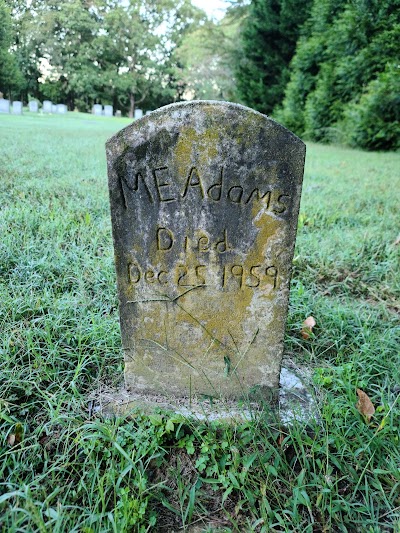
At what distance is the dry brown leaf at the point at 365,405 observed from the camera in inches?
68.4

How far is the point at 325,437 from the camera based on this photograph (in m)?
1.61

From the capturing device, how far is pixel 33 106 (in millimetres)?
6379

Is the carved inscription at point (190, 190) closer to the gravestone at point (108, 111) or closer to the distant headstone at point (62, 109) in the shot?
the distant headstone at point (62, 109)

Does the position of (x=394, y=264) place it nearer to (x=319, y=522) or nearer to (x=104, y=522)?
(x=319, y=522)

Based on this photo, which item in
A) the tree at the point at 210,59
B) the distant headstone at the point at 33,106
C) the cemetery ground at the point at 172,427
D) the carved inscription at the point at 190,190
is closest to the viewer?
the cemetery ground at the point at 172,427

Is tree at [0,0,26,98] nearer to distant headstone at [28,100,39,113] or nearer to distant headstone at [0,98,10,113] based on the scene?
distant headstone at [0,98,10,113]

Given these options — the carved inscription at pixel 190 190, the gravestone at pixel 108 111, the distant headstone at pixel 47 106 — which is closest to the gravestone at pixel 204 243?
the carved inscription at pixel 190 190

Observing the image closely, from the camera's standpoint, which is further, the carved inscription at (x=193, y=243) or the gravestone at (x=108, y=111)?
the gravestone at (x=108, y=111)

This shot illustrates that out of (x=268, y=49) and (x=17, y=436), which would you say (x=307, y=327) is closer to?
(x=17, y=436)

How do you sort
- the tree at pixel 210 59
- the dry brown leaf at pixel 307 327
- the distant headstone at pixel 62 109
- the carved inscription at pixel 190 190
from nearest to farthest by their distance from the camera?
the carved inscription at pixel 190 190 < the dry brown leaf at pixel 307 327 < the distant headstone at pixel 62 109 < the tree at pixel 210 59

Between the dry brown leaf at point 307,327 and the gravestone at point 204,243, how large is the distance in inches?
22.5

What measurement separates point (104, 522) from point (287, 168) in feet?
4.59

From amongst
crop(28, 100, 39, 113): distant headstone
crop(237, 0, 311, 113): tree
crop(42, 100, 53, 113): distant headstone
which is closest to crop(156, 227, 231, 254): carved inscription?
crop(28, 100, 39, 113): distant headstone

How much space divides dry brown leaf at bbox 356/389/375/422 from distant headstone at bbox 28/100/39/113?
607 cm
